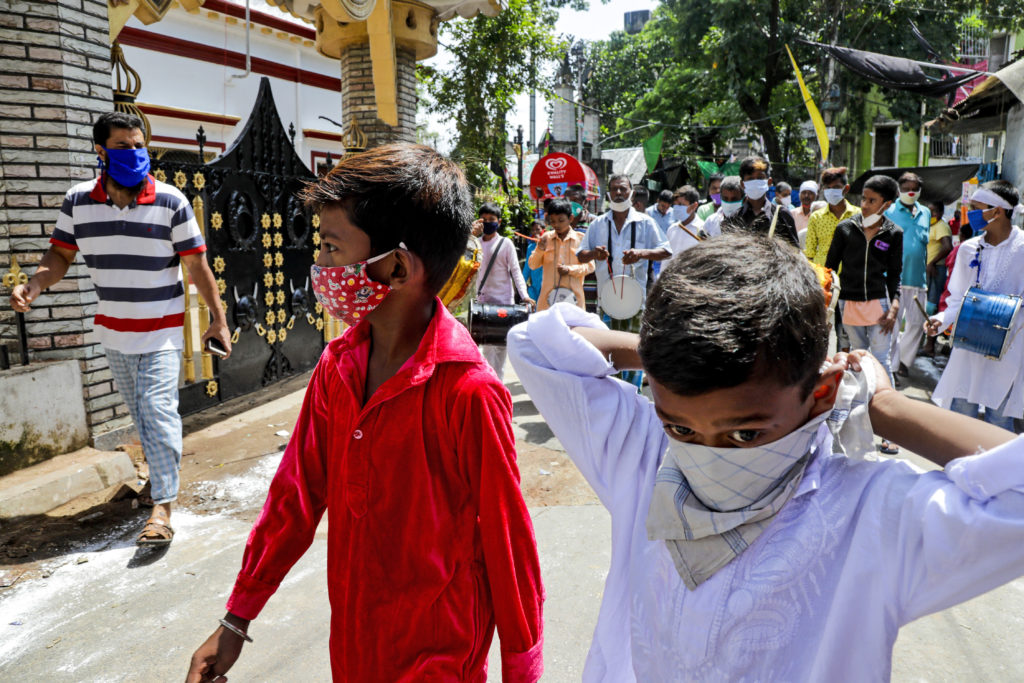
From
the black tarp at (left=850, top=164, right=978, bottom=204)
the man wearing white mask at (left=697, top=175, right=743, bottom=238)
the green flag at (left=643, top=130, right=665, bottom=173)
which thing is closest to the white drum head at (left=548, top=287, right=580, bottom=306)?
the man wearing white mask at (left=697, top=175, right=743, bottom=238)

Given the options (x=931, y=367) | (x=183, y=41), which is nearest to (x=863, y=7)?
(x=931, y=367)

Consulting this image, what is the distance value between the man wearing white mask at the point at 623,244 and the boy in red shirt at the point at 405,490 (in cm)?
440

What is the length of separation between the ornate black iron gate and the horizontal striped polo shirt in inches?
61.7

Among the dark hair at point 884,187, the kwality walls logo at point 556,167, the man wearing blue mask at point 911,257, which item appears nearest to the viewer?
the dark hair at point 884,187

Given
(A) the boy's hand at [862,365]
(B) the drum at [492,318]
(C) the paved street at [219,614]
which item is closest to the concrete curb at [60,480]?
(C) the paved street at [219,614]

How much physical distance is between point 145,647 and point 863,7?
74.5 ft

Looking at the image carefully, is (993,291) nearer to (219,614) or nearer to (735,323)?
(735,323)

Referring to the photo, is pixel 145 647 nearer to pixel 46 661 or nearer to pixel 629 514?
pixel 46 661

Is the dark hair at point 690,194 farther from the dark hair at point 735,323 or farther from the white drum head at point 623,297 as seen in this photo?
the dark hair at point 735,323

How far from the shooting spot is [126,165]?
3621 millimetres

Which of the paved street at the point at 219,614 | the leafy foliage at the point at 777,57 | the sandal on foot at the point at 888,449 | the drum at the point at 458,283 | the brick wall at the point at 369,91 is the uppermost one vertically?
the leafy foliage at the point at 777,57

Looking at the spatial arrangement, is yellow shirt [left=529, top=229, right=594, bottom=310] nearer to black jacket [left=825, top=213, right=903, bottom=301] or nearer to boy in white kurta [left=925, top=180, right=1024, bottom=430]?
black jacket [left=825, top=213, right=903, bottom=301]

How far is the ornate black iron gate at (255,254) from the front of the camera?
19.2ft

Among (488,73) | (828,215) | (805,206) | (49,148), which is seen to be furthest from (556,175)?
(49,148)
